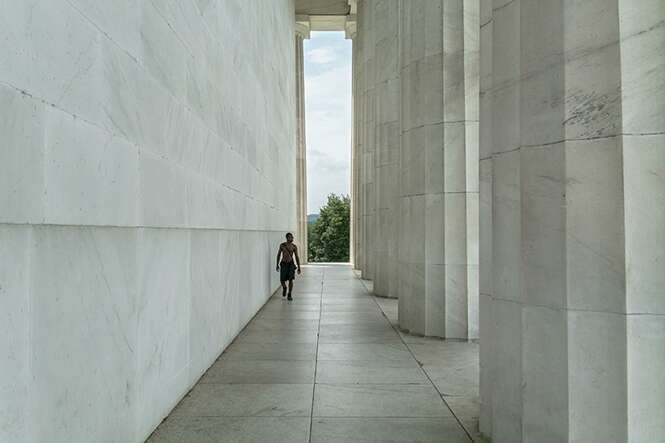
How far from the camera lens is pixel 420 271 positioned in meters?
11.7

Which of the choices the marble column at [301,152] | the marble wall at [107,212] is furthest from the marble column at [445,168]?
the marble column at [301,152]

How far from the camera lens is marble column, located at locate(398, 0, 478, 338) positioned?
11172mm

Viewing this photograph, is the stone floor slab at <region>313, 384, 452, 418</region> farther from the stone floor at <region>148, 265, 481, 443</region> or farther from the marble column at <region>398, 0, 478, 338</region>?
the marble column at <region>398, 0, 478, 338</region>

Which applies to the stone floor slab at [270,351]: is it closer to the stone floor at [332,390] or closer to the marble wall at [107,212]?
the stone floor at [332,390]

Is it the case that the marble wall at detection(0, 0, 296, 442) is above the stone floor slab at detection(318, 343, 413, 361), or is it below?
above

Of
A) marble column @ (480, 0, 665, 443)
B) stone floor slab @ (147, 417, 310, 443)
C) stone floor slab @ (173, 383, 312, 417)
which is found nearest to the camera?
marble column @ (480, 0, 665, 443)

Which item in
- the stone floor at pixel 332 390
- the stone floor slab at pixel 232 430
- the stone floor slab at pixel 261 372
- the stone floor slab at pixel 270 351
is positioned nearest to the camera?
the stone floor slab at pixel 232 430

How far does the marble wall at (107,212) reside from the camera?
3.52 meters

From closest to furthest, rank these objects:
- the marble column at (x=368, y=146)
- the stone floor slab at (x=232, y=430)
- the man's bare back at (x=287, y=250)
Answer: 1. the stone floor slab at (x=232, y=430)
2. the man's bare back at (x=287, y=250)
3. the marble column at (x=368, y=146)

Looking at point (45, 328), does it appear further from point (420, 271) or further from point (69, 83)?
point (420, 271)

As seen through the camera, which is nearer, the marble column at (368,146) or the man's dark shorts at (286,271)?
the man's dark shorts at (286,271)

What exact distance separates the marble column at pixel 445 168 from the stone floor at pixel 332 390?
757 mm

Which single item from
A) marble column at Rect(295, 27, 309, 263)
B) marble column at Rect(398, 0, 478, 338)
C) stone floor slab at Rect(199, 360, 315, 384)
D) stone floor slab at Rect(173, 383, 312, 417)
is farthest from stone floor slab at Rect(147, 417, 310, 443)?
marble column at Rect(295, 27, 309, 263)

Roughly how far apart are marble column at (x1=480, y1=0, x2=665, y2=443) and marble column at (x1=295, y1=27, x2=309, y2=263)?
1307 inches
